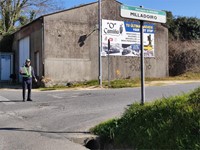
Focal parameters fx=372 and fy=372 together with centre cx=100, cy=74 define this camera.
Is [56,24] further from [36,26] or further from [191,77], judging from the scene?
[191,77]

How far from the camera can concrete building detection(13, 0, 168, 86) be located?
2484cm

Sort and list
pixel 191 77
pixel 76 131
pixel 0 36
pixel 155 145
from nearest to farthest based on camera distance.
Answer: pixel 155 145 < pixel 76 131 < pixel 191 77 < pixel 0 36

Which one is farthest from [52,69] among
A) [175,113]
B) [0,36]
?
[175,113]

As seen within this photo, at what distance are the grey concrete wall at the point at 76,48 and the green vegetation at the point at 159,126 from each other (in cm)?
1717

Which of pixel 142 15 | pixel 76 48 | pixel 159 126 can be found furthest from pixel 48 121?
pixel 76 48

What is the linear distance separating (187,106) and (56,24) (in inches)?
757

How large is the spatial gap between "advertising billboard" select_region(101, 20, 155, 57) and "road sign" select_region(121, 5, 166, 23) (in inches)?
713

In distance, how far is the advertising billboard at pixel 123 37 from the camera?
26.9 metres

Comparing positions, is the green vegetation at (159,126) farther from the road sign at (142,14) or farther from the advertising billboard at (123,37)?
the advertising billboard at (123,37)

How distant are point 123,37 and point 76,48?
4.13m

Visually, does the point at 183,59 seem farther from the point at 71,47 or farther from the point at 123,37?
the point at 71,47

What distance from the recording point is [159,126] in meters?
6.55

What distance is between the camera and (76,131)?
28.5 ft

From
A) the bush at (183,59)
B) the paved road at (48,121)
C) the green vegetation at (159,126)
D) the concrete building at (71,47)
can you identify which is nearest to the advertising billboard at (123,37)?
the concrete building at (71,47)
